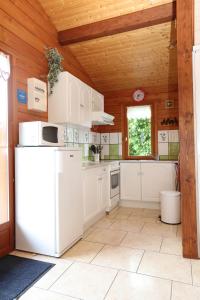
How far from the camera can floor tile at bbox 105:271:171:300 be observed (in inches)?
62.0

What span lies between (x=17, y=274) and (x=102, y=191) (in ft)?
5.81

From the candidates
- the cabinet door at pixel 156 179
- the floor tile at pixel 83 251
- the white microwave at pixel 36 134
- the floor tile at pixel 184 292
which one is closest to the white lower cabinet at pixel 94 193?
the floor tile at pixel 83 251

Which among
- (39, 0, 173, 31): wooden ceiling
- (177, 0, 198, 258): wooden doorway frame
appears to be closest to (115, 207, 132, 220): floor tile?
(177, 0, 198, 258): wooden doorway frame

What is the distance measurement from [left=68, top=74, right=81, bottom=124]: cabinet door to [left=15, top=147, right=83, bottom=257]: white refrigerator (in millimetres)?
901

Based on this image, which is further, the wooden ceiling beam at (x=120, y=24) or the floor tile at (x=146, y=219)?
the floor tile at (x=146, y=219)

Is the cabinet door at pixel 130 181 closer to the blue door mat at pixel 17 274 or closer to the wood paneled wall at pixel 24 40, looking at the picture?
the wood paneled wall at pixel 24 40

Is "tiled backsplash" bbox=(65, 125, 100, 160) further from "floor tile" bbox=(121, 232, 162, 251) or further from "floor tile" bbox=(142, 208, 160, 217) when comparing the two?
"floor tile" bbox=(121, 232, 162, 251)

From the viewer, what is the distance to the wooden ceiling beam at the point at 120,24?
280 centimetres

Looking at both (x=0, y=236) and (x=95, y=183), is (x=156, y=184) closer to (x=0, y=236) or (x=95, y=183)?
(x=95, y=183)

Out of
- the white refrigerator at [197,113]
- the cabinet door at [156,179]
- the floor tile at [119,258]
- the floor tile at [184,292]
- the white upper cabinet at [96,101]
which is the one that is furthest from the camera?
the white upper cabinet at [96,101]

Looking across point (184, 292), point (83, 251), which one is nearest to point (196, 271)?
point (184, 292)

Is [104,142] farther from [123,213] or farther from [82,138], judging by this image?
[123,213]

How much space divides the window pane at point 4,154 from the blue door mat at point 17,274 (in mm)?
433

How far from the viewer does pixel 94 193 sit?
313cm
